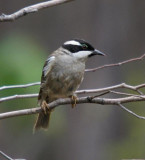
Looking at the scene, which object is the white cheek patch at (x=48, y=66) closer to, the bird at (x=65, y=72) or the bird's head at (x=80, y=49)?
the bird at (x=65, y=72)

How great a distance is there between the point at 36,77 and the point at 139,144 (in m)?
3.18

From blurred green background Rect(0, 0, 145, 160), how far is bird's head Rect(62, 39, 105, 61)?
3.00m

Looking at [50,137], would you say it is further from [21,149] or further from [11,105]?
[11,105]

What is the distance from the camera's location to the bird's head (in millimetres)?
7220

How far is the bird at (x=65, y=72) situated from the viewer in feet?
23.8

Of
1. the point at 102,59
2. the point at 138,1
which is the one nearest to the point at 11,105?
the point at 102,59

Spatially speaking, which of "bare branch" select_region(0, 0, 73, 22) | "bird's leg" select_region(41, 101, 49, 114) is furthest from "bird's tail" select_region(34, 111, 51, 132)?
"bare branch" select_region(0, 0, 73, 22)

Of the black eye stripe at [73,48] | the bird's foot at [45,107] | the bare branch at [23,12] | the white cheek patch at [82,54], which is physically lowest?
the bird's foot at [45,107]

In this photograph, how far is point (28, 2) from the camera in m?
13.5

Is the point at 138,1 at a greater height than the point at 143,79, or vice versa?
the point at 138,1

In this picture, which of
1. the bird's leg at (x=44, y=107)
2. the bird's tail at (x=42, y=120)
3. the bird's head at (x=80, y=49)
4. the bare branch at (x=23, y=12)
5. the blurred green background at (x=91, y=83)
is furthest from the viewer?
the blurred green background at (x=91, y=83)

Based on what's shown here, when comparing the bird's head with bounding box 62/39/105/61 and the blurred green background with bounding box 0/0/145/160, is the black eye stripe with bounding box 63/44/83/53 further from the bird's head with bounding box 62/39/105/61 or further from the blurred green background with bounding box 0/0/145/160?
the blurred green background with bounding box 0/0/145/160

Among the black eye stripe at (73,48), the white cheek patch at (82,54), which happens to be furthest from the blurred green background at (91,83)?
the white cheek patch at (82,54)

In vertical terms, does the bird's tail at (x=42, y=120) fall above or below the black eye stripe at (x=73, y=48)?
below
